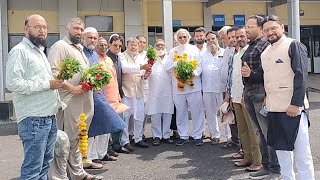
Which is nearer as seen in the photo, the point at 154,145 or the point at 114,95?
the point at 114,95

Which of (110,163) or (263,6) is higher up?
(263,6)

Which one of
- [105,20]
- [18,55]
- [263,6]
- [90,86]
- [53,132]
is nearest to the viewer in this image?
[18,55]

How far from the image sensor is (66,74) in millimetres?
4547

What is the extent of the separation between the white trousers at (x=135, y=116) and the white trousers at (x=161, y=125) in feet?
1.08

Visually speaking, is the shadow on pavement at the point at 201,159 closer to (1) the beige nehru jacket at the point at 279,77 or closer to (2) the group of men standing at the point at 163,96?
(2) the group of men standing at the point at 163,96

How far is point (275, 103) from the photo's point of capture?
4.47m

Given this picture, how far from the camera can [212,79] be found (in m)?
7.42

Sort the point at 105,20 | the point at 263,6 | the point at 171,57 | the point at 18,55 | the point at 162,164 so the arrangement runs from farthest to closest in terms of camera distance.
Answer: the point at 263,6 → the point at 105,20 → the point at 171,57 → the point at 162,164 → the point at 18,55

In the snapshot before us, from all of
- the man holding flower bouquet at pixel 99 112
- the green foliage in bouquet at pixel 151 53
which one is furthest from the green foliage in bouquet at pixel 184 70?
the man holding flower bouquet at pixel 99 112

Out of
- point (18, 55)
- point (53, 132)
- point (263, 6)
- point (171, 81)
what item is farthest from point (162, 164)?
point (263, 6)

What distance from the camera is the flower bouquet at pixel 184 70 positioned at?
23.6 ft

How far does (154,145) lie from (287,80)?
3.80 meters

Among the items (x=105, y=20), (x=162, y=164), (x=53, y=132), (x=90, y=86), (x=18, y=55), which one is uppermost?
(x=105, y=20)

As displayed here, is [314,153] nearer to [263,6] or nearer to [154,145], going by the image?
[154,145]
